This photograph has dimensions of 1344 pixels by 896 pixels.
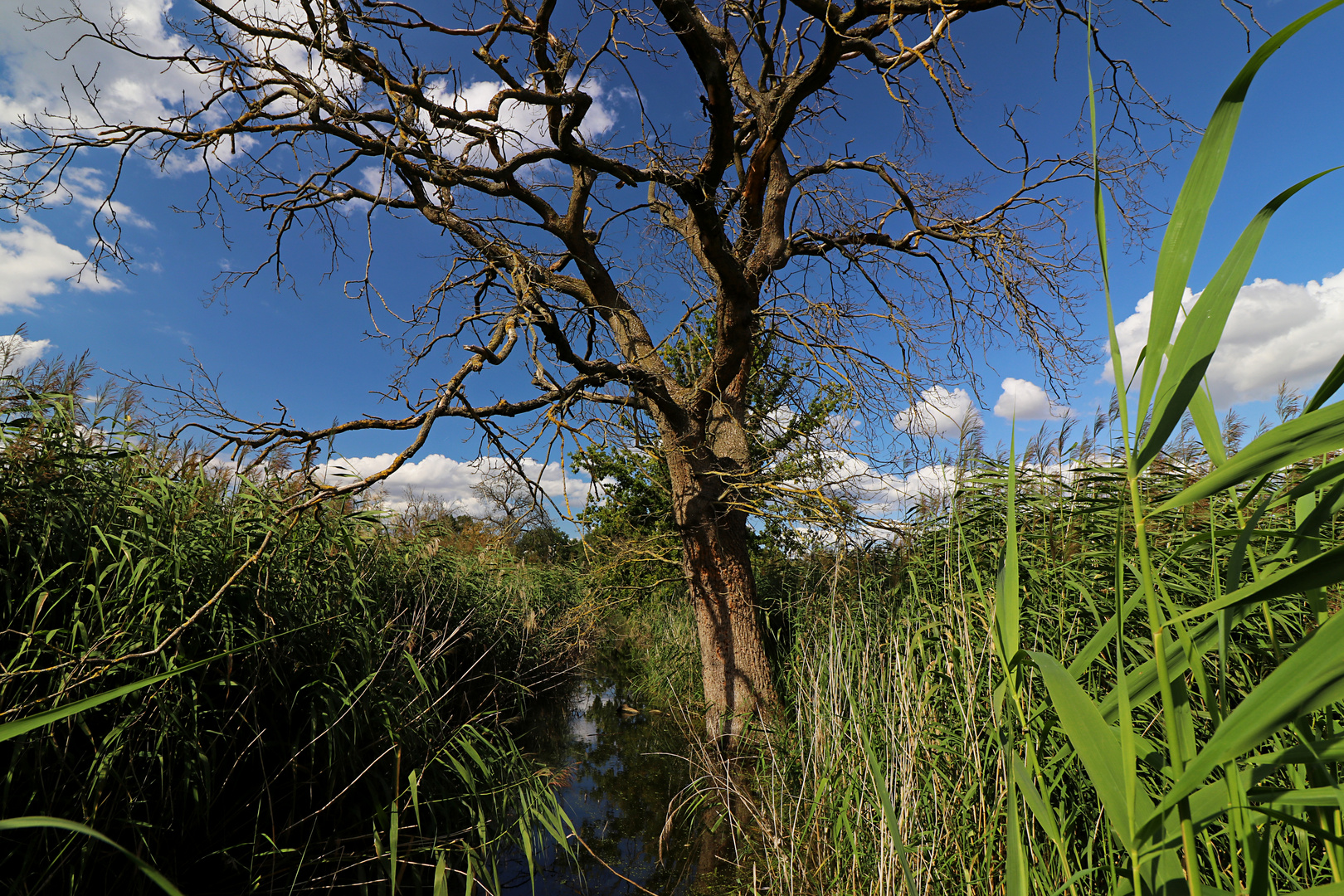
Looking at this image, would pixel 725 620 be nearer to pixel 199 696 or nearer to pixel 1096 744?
pixel 199 696

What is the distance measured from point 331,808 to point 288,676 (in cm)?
72

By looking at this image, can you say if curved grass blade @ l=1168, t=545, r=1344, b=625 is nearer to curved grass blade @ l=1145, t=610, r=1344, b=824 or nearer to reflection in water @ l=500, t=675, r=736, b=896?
curved grass blade @ l=1145, t=610, r=1344, b=824

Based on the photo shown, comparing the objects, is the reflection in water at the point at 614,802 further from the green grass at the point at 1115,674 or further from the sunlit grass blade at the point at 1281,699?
the sunlit grass blade at the point at 1281,699

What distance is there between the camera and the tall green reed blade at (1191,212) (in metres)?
0.67

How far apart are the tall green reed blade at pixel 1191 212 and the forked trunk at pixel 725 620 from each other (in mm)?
4740

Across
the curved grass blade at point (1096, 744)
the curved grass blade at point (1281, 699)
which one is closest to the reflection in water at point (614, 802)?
the curved grass blade at point (1096, 744)

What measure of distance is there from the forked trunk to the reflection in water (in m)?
0.71

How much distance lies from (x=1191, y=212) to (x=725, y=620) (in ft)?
17.4

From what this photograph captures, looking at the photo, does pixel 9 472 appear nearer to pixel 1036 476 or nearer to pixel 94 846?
pixel 94 846

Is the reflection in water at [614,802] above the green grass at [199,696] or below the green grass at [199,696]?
below

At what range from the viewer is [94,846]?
225 centimetres

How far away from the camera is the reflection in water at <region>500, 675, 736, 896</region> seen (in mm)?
3705

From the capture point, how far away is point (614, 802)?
16.3 feet

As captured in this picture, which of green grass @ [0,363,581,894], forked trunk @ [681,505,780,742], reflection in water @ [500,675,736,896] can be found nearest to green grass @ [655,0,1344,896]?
forked trunk @ [681,505,780,742]
